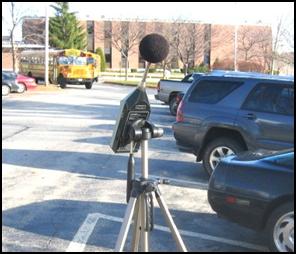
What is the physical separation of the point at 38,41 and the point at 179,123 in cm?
6010

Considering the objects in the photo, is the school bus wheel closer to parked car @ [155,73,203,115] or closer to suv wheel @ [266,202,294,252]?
parked car @ [155,73,203,115]

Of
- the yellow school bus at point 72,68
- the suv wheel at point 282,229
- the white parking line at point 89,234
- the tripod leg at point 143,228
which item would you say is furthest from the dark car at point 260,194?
the yellow school bus at point 72,68

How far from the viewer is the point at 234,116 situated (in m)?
8.52

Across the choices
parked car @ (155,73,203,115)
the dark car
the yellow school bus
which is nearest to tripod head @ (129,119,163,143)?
the dark car

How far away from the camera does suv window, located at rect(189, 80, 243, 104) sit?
878 cm

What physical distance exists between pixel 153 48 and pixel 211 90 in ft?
18.5

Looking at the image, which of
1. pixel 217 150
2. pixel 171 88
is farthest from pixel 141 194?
pixel 171 88

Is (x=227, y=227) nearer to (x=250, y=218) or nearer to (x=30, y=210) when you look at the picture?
(x=250, y=218)

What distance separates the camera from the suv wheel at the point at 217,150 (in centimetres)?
855

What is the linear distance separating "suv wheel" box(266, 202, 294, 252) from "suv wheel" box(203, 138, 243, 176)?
3.54 metres

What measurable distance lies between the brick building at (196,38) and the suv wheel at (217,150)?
131 ft

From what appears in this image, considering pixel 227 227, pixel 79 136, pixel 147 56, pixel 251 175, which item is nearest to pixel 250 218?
pixel 251 175

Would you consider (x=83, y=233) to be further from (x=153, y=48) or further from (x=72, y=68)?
(x=72, y=68)

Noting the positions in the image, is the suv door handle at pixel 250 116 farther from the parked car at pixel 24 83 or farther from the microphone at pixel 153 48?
the parked car at pixel 24 83
